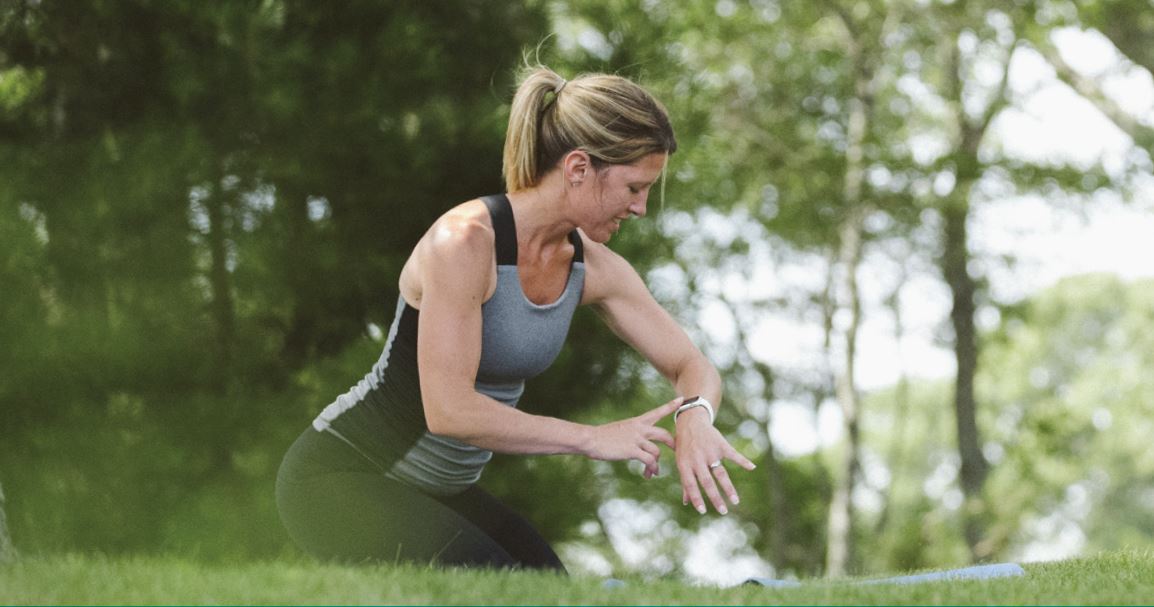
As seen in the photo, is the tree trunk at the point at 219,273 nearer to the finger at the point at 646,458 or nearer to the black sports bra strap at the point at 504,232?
the black sports bra strap at the point at 504,232

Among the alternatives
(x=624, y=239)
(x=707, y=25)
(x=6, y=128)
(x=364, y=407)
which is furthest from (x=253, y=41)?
(x=707, y=25)

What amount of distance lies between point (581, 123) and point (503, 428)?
3.06 feet

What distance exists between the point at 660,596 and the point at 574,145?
53.2 inches

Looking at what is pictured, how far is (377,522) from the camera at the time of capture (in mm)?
3762

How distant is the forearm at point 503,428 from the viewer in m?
3.35

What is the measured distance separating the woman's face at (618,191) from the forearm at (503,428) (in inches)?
25.0

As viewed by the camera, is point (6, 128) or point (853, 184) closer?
point (6, 128)

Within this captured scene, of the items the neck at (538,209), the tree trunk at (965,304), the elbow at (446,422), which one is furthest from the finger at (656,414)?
the tree trunk at (965,304)

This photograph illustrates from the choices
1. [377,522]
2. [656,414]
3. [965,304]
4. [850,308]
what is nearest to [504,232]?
[656,414]

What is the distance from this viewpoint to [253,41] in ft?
24.4

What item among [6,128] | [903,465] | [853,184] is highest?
[6,128]

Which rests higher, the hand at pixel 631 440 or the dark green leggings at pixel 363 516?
the hand at pixel 631 440

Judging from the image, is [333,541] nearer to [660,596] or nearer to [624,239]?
[660,596]

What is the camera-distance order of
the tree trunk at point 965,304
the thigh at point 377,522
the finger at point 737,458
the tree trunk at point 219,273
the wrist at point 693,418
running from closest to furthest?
the finger at point 737,458 < the wrist at point 693,418 < the thigh at point 377,522 < the tree trunk at point 219,273 < the tree trunk at point 965,304
